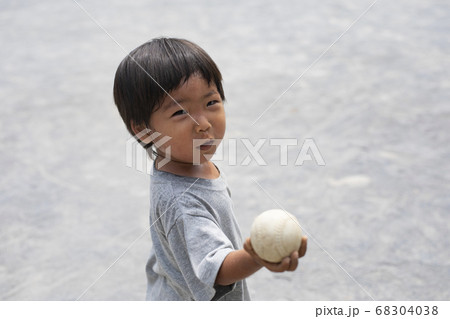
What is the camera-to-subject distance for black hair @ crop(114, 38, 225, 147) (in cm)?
126

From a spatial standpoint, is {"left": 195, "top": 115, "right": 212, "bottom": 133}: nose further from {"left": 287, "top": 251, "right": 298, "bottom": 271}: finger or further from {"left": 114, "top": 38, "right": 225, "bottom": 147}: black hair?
{"left": 287, "top": 251, "right": 298, "bottom": 271}: finger

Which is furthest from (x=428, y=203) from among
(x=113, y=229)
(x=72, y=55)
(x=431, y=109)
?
(x=72, y=55)

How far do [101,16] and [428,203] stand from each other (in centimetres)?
313

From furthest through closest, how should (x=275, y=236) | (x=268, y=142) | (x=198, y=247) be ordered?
(x=268, y=142) → (x=198, y=247) → (x=275, y=236)

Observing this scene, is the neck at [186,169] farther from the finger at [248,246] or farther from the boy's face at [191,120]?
the finger at [248,246]

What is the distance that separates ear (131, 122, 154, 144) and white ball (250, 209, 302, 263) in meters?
0.34

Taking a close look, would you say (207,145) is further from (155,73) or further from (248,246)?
(248,246)

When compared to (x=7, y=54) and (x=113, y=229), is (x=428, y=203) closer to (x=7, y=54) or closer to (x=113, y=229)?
(x=113, y=229)

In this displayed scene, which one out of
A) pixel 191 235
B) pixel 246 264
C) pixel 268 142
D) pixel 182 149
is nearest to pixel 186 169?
pixel 182 149

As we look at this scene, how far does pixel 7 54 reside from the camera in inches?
167

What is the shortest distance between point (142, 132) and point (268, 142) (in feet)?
5.68

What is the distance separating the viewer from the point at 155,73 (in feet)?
4.13

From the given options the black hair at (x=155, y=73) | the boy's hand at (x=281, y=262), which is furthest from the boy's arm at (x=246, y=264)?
the black hair at (x=155, y=73)

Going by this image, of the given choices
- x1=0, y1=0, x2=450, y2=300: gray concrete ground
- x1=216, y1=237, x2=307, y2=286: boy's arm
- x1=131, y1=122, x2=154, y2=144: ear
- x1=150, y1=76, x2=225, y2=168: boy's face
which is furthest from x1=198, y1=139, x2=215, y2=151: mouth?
x1=0, y1=0, x2=450, y2=300: gray concrete ground
